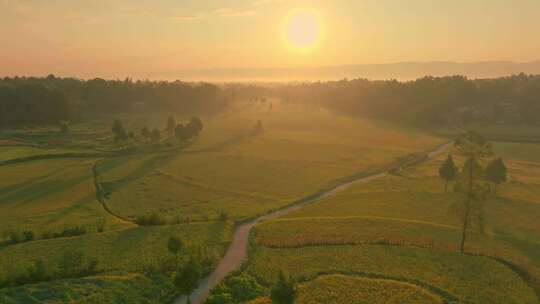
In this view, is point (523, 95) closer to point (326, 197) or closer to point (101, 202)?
point (326, 197)

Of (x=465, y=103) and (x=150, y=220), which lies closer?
(x=150, y=220)

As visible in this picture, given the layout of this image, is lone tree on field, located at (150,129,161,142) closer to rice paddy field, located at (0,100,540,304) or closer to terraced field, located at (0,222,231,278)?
rice paddy field, located at (0,100,540,304)

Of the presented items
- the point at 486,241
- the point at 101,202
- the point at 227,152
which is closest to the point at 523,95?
the point at 227,152

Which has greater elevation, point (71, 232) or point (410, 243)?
point (410, 243)

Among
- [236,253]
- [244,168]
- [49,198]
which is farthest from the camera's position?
[244,168]

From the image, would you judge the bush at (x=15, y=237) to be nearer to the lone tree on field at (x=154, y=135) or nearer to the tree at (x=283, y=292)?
the tree at (x=283, y=292)

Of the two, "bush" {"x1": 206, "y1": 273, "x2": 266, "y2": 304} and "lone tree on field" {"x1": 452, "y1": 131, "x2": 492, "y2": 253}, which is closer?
"bush" {"x1": 206, "y1": 273, "x2": 266, "y2": 304}

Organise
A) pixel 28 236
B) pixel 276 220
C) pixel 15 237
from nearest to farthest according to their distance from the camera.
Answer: pixel 15 237, pixel 28 236, pixel 276 220

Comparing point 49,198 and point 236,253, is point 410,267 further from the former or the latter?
point 49,198

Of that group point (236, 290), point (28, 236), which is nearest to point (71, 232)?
point (28, 236)

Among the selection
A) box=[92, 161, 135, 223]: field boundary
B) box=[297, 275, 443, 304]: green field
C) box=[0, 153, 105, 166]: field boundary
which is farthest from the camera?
box=[0, 153, 105, 166]: field boundary

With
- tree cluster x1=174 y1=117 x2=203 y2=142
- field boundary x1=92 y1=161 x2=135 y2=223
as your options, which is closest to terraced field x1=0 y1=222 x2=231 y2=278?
field boundary x1=92 y1=161 x2=135 y2=223
